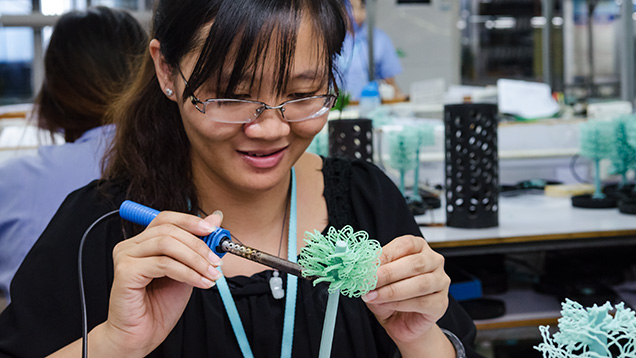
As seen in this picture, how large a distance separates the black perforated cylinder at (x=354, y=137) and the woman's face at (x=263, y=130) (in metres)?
1.09

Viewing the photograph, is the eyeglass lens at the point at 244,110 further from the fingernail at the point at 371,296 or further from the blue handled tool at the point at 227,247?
the fingernail at the point at 371,296

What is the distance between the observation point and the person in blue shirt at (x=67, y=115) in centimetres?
179

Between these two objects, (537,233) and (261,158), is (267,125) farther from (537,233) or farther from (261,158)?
(537,233)

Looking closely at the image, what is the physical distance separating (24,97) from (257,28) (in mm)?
5592

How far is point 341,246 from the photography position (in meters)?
0.71

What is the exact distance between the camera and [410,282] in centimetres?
87

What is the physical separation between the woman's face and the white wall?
5373 millimetres

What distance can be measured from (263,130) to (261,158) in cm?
6

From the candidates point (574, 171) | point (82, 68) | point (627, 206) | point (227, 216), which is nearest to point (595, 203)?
point (627, 206)

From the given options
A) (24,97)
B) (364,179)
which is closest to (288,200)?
(364,179)

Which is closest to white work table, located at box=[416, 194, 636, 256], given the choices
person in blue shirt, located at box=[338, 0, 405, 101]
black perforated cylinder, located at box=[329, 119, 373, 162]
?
black perforated cylinder, located at box=[329, 119, 373, 162]

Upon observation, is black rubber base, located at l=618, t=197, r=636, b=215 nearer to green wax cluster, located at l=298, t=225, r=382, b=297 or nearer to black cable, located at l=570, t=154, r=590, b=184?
black cable, located at l=570, t=154, r=590, b=184

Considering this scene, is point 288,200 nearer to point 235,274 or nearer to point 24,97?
point 235,274

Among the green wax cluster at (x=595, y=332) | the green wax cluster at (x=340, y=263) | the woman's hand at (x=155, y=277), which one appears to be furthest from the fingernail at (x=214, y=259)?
the green wax cluster at (x=595, y=332)
